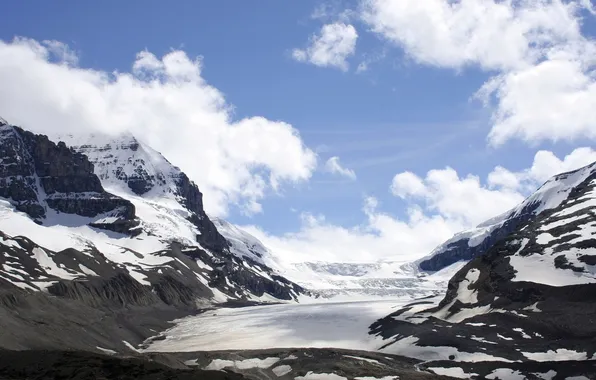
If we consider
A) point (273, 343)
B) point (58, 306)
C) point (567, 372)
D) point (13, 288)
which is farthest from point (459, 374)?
point (13, 288)

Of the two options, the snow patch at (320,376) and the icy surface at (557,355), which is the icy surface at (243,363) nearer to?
the snow patch at (320,376)

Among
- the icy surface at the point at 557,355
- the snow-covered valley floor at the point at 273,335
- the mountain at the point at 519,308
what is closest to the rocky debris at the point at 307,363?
the mountain at the point at 519,308

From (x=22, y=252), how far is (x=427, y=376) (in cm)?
14551

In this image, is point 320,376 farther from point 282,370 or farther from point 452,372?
point 452,372

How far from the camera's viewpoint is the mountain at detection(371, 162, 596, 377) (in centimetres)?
11394

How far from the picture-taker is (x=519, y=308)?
134 m

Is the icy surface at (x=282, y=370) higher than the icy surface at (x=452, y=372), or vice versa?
the icy surface at (x=282, y=370)

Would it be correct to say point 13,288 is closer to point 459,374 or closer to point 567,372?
point 459,374

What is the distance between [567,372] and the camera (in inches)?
3844

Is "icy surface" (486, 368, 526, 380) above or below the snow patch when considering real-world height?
below

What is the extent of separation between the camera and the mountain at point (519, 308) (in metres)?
114

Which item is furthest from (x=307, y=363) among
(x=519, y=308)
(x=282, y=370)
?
(x=519, y=308)

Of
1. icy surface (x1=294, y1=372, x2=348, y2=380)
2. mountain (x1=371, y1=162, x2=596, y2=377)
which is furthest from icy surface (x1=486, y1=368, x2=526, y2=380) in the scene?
icy surface (x1=294, y1=372, x2=348, y2=380)

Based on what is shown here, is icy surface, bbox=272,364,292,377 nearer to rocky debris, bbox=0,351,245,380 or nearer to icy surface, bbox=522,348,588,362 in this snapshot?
rocky debris, bbox=0,351,245,380
